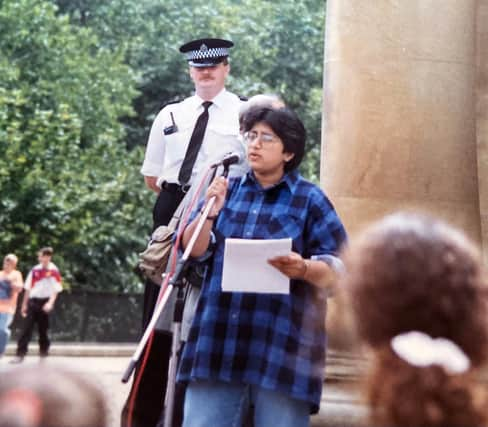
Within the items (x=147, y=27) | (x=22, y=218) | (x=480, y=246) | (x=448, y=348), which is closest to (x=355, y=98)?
(x=480, y=246)

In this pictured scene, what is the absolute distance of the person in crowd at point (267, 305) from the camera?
17.5ft

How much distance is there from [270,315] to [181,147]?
1.85m

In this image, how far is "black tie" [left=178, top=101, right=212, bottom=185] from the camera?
6.97 m

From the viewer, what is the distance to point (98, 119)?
33.4 m

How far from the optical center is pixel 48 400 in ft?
6.96

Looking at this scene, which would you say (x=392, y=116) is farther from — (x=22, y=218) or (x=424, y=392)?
(x=22, y=218)

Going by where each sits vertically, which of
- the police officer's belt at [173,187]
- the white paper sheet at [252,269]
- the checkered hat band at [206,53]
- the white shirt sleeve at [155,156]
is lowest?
the white paper sheet at [252,269]

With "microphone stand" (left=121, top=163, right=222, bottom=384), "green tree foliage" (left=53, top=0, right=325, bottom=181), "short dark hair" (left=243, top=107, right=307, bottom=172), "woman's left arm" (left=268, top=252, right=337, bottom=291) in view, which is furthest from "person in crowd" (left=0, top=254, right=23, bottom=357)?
"green tree foliage" (left=53, top=0, right=325, bottom=181)

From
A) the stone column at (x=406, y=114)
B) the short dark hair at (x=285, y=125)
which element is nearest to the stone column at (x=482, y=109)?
the stone column at (x=406, y=114)

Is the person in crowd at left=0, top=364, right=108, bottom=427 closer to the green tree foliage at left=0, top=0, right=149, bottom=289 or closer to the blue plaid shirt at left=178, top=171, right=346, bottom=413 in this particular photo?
the blue plaid shirt at left=178, top=171, right=346, bottom=413

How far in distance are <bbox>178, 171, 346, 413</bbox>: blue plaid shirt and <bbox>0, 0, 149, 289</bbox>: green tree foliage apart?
2510 cm

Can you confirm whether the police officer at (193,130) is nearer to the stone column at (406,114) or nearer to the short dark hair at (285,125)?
the stone column at (406,114)

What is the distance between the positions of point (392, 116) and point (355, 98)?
0.24 meters

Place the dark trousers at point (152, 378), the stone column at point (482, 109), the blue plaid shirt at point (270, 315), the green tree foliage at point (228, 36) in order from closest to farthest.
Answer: the blue plaid shirt at point (270, 315), the stone column at point (482, 109), the dark trousers at point (152, 378), the green tree foliage at point (228, 36)
